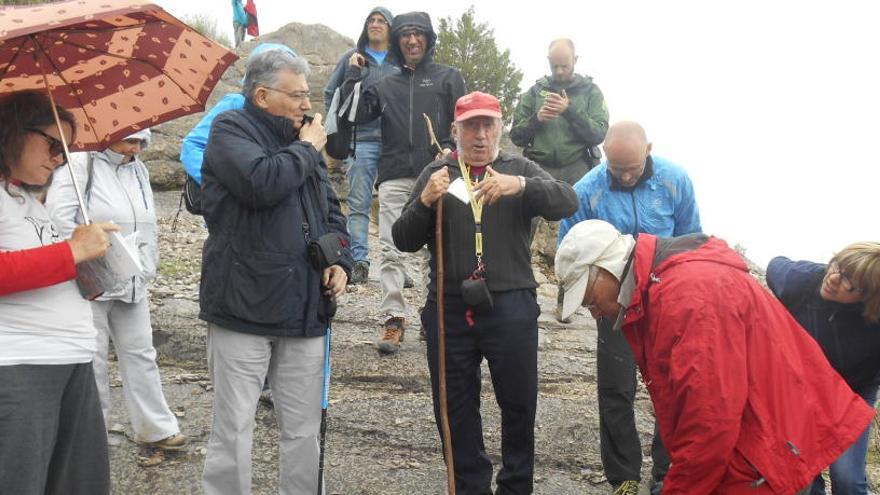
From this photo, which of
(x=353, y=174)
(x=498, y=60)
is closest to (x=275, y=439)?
(x=353, y=174)

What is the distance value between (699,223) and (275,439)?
318 centimetres

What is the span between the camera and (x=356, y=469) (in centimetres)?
455

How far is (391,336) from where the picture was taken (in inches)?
236

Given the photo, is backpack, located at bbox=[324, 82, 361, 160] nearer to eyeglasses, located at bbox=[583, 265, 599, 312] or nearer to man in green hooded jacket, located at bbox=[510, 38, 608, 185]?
man in green hooded jacket, located at bbox=[510, 38, 608, 185]

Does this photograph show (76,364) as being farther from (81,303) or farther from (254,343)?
(254,343)

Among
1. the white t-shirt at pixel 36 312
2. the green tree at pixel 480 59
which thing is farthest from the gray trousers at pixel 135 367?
the green tree at pixel 480 59

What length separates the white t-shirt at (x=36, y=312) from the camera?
2508 mm

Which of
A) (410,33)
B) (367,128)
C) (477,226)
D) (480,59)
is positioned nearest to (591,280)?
(477,226)

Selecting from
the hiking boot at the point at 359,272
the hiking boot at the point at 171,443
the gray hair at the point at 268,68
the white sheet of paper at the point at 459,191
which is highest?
the gray hair at the point at 268,68

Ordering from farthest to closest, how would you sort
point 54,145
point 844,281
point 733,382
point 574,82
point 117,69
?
point 574,82, point 844,281, point 117,69, point 54,145, point 733,382

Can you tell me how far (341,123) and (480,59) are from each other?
1624 cm

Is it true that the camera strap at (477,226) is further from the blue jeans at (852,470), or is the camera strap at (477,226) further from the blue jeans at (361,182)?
the blue jeans at (361,182)

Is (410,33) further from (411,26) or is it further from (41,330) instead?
(41,330)

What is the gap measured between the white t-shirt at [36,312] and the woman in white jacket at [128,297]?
5.21 feet
